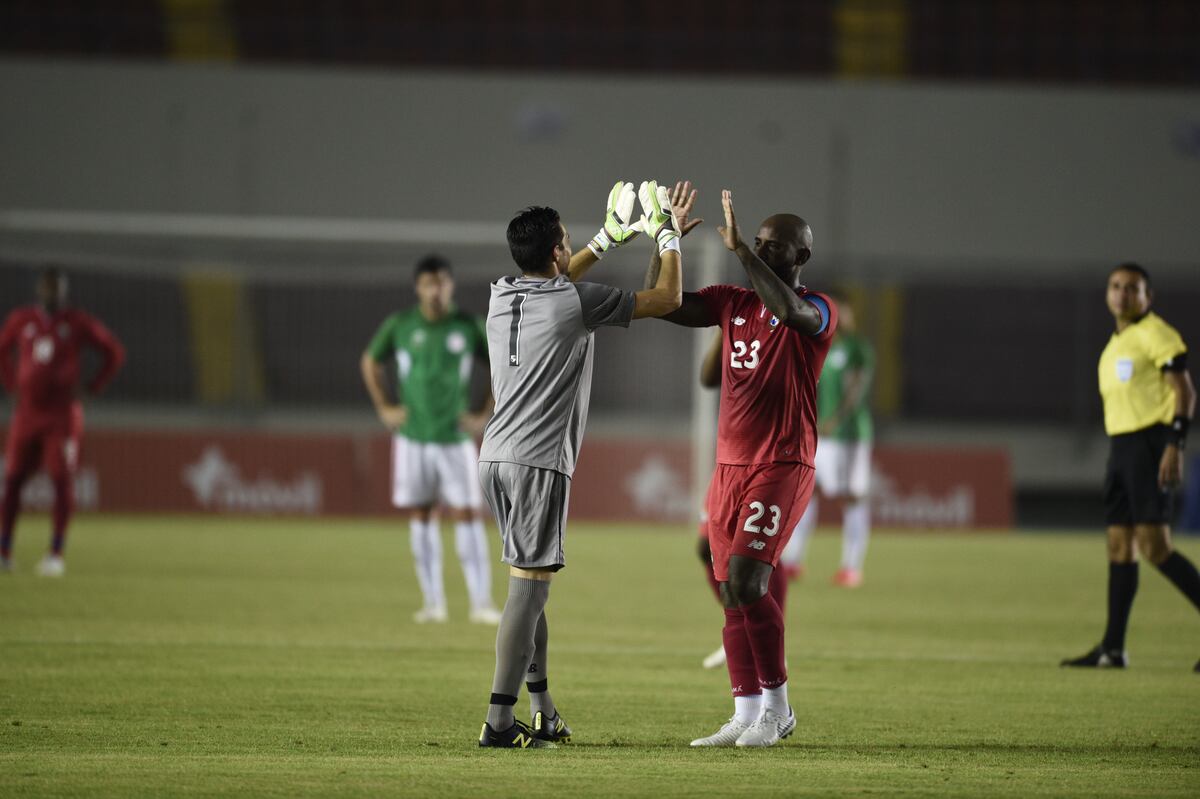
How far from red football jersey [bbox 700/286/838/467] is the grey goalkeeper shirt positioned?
556mm

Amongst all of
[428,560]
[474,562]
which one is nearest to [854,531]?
[474,562]

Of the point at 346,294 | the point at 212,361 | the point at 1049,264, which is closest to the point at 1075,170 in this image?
the point at 1049,264

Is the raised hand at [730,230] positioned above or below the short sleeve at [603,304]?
above

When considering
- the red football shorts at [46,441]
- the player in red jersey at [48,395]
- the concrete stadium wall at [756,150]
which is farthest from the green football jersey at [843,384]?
the concrete stadium wall at [756,150]

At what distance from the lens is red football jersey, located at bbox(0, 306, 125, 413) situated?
13312mm

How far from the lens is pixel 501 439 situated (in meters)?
6.02

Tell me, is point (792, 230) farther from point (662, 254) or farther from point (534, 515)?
point (534, 515)

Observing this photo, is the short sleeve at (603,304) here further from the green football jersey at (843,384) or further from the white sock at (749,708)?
the green football jersey at (843,384)

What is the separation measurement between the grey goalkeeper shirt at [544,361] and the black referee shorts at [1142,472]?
4.06 meters

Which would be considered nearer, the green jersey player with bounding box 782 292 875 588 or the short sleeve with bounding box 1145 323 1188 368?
the short sleeve with bounding box 1145 323 1188 368

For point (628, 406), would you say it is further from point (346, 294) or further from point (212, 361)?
point (212, 361)

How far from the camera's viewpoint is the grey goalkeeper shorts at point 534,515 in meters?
5.91

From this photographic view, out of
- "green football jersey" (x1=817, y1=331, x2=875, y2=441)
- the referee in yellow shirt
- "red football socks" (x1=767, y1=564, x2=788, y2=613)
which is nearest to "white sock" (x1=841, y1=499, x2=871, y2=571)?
"green football jersey" (x1=817, y1=331, x2=875, y2=441)

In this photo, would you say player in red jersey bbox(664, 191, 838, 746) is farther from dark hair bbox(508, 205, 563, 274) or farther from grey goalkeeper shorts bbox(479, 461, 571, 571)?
grey goalkeeper shorts bbox(479, 461, 571, 571)
